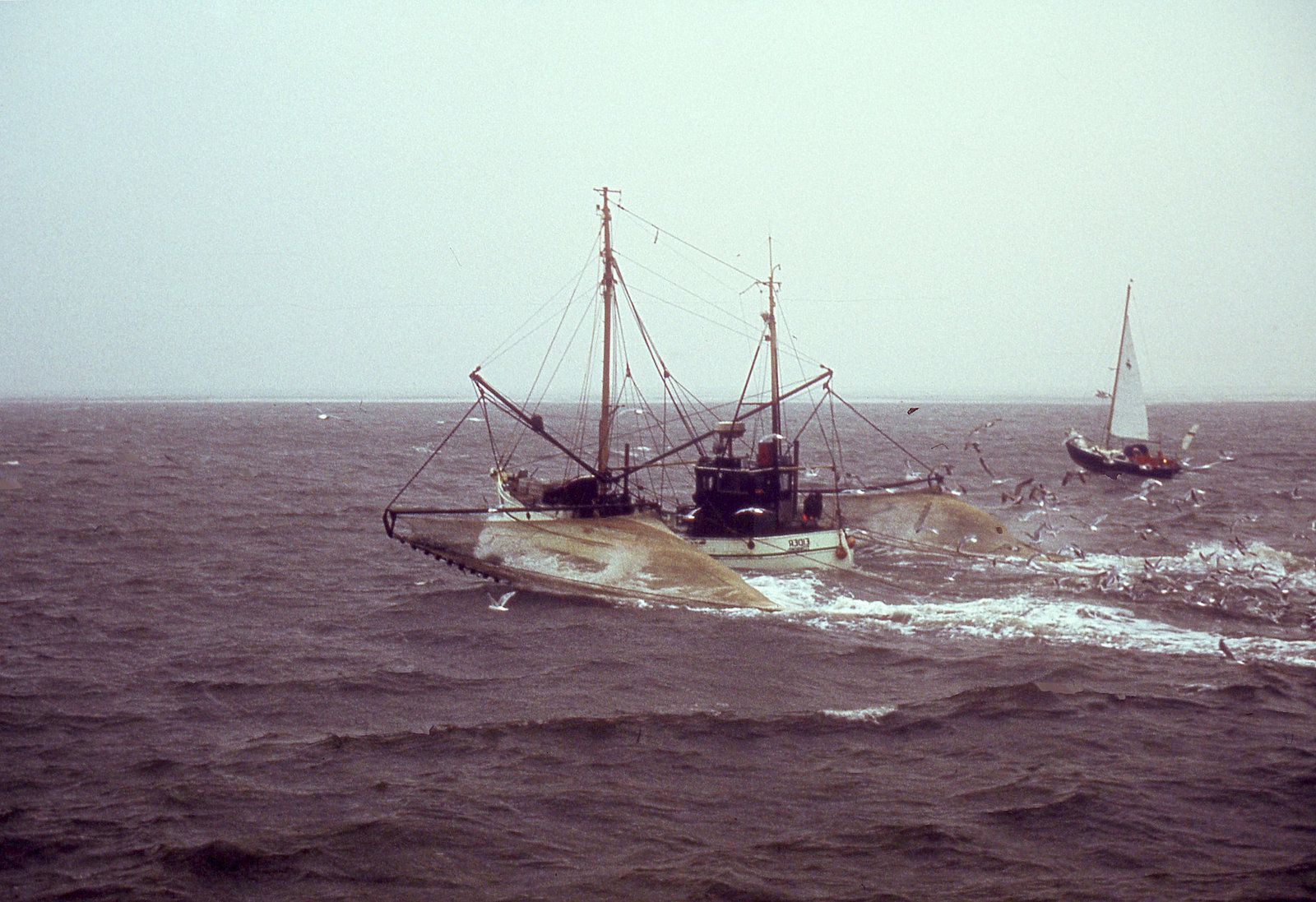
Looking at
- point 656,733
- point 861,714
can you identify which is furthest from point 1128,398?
point 656,733

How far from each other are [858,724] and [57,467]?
203ft

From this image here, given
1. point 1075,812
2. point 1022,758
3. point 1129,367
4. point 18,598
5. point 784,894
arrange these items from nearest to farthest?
point 784,894, point 1075,812, point 1022,758, point 18,598, point 1129,367

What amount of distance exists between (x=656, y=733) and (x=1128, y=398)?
5658cm

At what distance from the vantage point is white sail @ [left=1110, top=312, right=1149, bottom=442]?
60562 mm

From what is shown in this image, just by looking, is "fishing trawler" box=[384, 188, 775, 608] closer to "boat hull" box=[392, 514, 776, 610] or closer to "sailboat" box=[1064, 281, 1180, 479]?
"boat hull" box=[392, 514, 776, 610]

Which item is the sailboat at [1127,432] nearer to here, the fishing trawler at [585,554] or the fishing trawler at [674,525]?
the fishing trawler at [674,525]

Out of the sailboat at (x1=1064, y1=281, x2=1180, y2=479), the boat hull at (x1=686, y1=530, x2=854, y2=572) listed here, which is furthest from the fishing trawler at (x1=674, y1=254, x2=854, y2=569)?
the sailboat at (x1=1064, y1=281, x2=1180, y2=479)

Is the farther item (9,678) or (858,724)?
(9,678)

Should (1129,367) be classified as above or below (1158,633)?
above

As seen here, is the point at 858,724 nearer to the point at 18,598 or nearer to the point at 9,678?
the point at 9,678

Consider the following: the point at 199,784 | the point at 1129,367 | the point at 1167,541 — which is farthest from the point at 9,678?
the point at 1129,367

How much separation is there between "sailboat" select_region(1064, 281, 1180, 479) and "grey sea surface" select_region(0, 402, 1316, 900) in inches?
1278

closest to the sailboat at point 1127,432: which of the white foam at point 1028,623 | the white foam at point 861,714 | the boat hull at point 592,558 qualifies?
the white foam at point 1028,623

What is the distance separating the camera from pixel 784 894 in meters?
10.1
